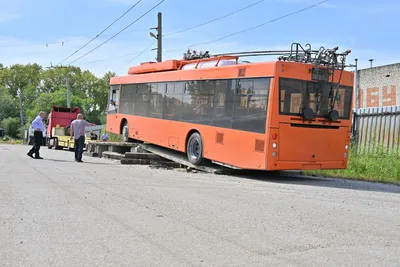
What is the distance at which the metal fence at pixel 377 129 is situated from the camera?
19359 mm

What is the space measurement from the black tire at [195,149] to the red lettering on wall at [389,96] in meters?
17.1

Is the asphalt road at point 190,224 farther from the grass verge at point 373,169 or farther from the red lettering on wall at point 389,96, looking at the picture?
the red lettering on wall at point 389,96

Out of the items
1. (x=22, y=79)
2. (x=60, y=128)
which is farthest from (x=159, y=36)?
(x=22, y=79)

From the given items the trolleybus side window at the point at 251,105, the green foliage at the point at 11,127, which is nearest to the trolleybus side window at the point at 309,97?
the trolleybus side window at the point at 251,105

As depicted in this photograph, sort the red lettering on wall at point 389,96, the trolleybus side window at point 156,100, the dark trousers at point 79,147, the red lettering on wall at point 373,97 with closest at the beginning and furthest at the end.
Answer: the trolleybus side window at point 156,100 < the dark trousers at point 79,147 < the red lettering on wall at point 389,96 < the red lettering on wall at point 373,97

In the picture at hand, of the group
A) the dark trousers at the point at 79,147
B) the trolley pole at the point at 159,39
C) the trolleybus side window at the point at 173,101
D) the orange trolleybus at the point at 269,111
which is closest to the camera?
the orange trolleybus at the point at 269,111

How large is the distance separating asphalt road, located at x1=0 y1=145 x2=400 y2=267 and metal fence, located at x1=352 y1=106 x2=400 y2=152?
809 centimetres

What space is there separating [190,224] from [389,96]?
81.2 ft

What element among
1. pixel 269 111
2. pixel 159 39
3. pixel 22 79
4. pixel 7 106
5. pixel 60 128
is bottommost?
pixel 60 128

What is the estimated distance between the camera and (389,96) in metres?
29.1

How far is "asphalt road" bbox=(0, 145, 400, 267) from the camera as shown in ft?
18.3

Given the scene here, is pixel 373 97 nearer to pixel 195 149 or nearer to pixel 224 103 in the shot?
pixel 195 149

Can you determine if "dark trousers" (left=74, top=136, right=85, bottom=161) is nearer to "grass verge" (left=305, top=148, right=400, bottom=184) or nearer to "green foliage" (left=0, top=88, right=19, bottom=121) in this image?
"grass verge" (left=305, top=148, right=400, bottom=184)

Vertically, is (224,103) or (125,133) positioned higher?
(224,103)
